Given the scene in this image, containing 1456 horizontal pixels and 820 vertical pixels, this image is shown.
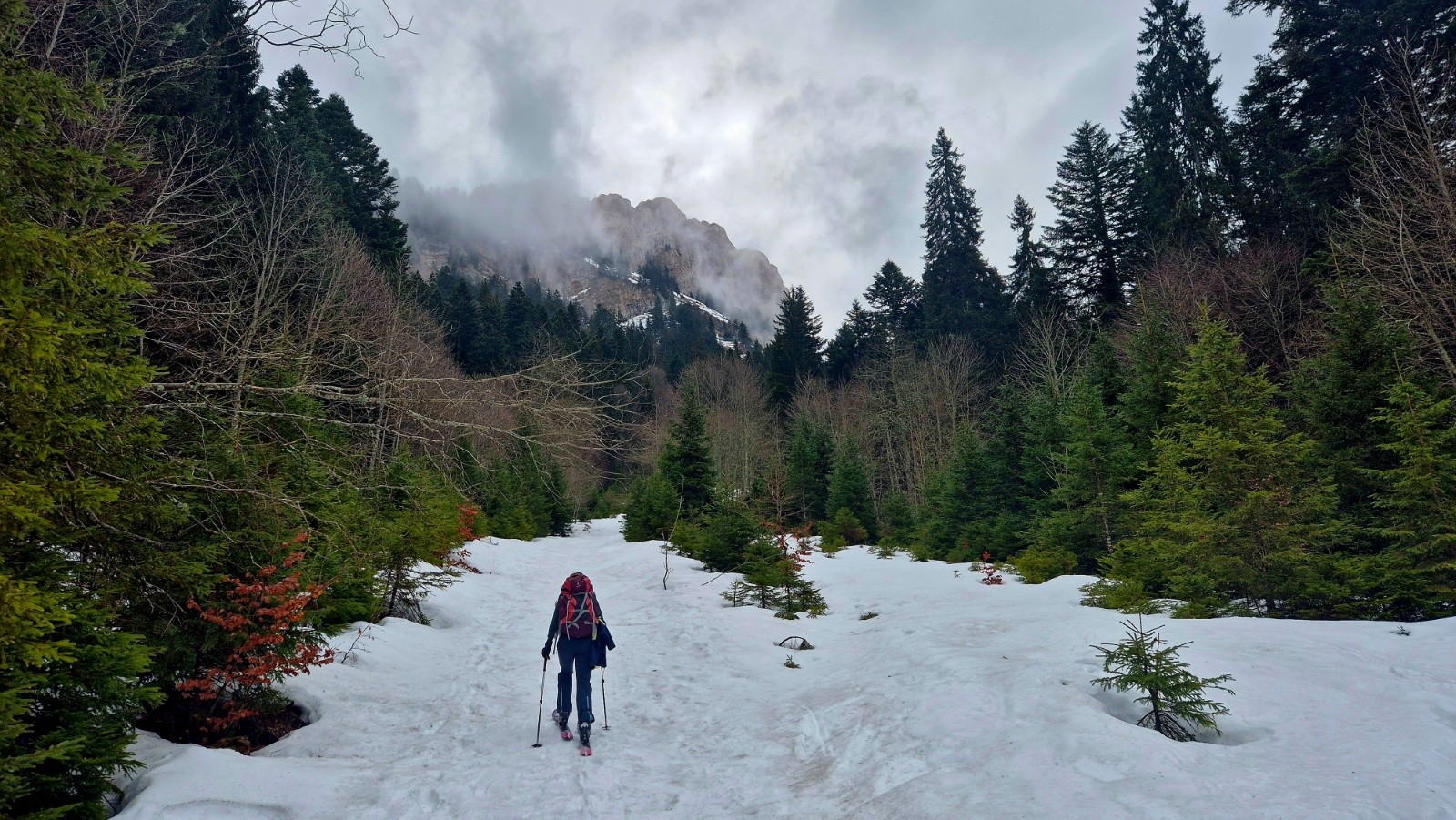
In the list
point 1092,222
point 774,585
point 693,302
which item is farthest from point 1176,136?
point 693,302

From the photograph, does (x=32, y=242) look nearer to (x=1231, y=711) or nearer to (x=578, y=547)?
(x=1231, y=711)

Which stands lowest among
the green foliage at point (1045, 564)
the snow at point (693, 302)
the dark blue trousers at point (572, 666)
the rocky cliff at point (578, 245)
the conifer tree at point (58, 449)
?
the green foliage at point (1045, 564)

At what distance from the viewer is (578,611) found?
6.58 metres

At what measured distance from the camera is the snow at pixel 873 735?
4047 mm

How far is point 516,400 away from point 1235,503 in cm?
1085

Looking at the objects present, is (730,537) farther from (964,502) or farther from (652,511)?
(964,502)

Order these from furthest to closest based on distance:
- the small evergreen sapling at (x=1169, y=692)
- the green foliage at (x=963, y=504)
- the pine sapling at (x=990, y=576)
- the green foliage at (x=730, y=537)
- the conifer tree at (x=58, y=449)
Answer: the green foliage at (x=963, y=504), the green foliage at (x=730, y=537), the pine sapling at (x=990, y=576), the small evergreen sapling at (x=1169, y=692), the conifer tree at (x=58, y=449)

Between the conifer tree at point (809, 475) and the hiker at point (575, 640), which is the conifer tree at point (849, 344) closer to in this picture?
the conifer tree at point (809, 475)

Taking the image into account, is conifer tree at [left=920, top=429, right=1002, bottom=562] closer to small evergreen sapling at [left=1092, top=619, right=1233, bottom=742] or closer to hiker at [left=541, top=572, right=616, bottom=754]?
small evergreen sapling at [left=1092, top=619, right=1233, bottom=742]

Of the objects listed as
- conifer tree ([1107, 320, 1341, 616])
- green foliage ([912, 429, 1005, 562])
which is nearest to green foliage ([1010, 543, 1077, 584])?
conifer tree ([1107, 320, 1341, 616])

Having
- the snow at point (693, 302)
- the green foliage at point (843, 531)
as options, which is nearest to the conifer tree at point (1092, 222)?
the green foliage at point (843, 531)

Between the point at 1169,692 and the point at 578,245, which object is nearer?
the point at 1169,692

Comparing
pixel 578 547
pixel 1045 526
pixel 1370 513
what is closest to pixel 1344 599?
pixel 1370 513

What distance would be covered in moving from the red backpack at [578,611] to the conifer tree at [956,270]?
122 feet
